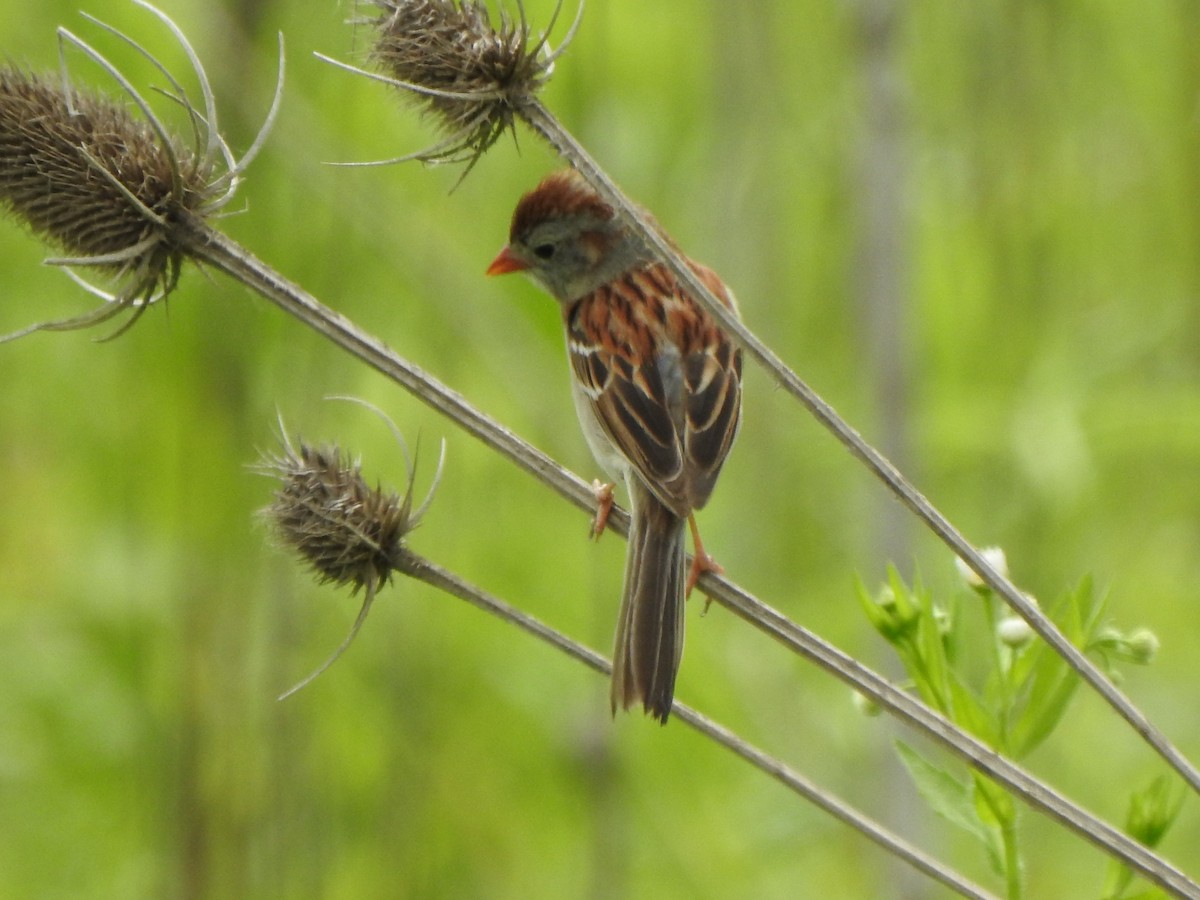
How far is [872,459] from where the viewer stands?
199 centimetres

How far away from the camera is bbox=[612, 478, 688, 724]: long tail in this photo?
244 cm

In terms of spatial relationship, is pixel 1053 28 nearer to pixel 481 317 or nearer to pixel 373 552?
pixel 481 317

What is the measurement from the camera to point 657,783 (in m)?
4.69

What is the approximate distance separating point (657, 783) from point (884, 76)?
7.16 feet

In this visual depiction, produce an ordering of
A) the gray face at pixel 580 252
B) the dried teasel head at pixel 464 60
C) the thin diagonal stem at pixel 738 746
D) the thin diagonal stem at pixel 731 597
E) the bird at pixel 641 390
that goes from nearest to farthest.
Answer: the thin diagonal stem at pixel 731 597 < the thin diagonal stem at pixel 738 746 < the dried teasel head at pixel 464 60 < the bird at pixel 641 390 < the gray face at pixel 580 252

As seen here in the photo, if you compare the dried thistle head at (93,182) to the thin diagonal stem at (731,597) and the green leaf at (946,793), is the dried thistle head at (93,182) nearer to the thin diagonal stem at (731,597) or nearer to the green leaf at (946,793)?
the thin diagonal stem at (731,597)

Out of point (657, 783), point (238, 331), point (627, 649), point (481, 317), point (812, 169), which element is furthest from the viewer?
point (812, 169)

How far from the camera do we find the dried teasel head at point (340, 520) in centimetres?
218

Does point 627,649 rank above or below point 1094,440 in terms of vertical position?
below

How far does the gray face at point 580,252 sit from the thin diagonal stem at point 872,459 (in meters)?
1.88

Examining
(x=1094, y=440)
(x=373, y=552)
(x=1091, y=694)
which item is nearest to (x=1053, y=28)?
(x=1094, y=440)

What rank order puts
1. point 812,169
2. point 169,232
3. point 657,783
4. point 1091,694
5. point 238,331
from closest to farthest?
1. point 169,232
2. point 238,331
3. point 657,783
4. point 1091,694
5. point 812,169

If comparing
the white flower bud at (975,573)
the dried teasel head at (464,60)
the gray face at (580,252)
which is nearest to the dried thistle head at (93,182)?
the dried teasel head at (464,60)

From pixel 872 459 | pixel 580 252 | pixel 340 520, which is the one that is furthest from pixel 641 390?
pixel 872 459
